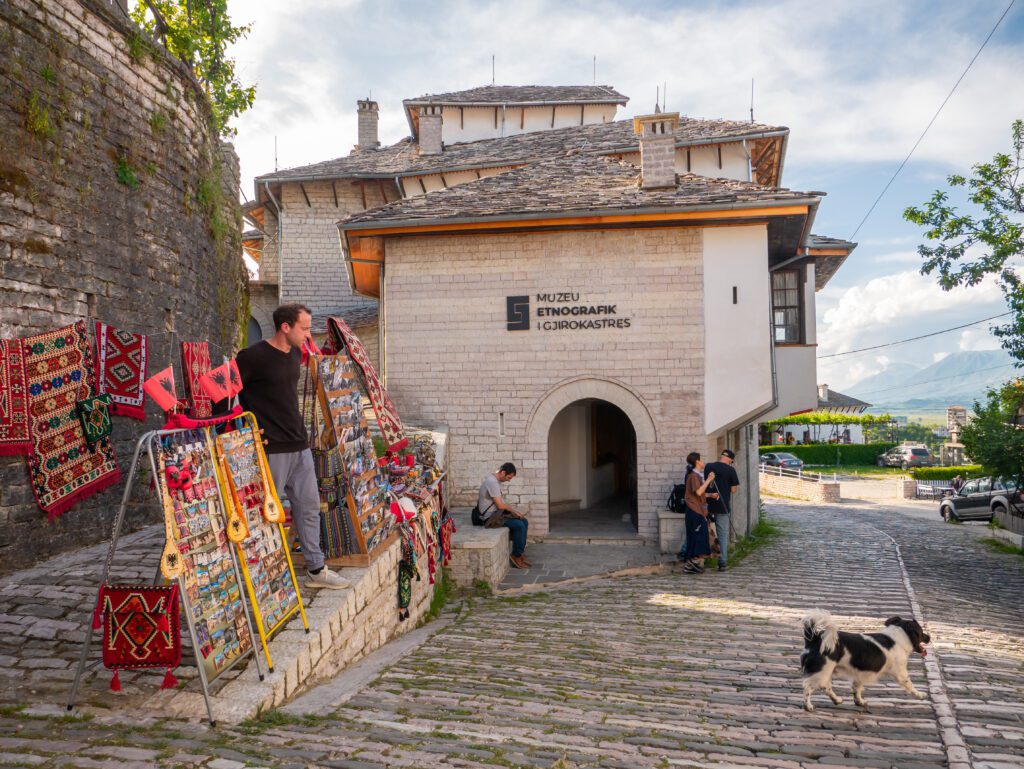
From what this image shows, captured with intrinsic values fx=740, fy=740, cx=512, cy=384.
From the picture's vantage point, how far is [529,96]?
24109mm

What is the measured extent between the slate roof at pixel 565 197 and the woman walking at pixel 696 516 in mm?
→ 4075

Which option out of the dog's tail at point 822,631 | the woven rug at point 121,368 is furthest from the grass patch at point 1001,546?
the woven rug at point 121,368

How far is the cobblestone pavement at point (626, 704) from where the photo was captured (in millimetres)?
3592

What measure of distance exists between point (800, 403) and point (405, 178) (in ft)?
40.5

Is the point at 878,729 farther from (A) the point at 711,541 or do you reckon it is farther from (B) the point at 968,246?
(B) the point at 968,246

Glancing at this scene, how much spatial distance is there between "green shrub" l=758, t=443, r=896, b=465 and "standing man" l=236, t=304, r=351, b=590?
3967cm

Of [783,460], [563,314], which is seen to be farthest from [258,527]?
[783,460]

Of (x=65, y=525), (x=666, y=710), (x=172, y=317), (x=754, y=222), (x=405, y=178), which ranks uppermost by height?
(x=405, y=178)

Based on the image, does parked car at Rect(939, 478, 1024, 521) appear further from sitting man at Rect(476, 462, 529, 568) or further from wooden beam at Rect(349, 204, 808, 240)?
sitting man at Rect(476, 462, 529, 568)

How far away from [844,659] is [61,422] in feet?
22.5

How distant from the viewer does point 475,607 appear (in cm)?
844

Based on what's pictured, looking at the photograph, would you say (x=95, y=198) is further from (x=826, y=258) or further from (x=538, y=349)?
(x=826, y=258)

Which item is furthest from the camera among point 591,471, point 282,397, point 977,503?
point 977,503

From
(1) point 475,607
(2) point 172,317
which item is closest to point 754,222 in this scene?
(1) point 475,607
